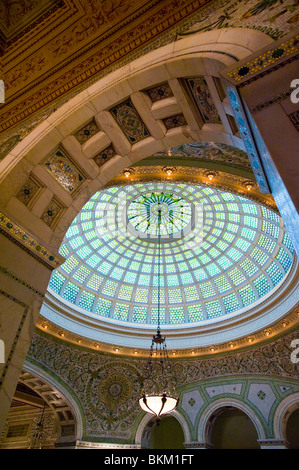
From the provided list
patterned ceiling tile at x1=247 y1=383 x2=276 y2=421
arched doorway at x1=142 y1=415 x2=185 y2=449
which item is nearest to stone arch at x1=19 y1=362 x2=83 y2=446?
arched doorway at x1=142 y1=415 x2=185 y2=449

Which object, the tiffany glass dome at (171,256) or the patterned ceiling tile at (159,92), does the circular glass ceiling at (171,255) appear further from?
the patterned ceiling tile at (159,92)

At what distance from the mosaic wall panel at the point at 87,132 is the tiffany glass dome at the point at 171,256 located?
8030mm

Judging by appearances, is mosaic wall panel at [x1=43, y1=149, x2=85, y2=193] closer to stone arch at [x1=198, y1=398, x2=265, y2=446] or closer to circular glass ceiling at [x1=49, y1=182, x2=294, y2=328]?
circular glass ceiling at [x1=49, y1=182, x2=294, y2=328]

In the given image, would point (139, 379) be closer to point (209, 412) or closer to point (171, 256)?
point (209, 412)

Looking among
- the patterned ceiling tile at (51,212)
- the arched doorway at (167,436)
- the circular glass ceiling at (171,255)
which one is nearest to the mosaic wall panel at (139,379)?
the circular glass ceiling at (171,255)

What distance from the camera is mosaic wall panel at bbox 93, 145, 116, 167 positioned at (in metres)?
5.20

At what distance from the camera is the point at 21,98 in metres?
5.34

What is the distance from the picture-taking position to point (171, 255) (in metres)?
16.7

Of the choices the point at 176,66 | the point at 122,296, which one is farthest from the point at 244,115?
the point at 122,296

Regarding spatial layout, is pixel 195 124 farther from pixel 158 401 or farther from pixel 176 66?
pixel 158 401

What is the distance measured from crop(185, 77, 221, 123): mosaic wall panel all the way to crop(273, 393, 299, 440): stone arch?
12045 millimetres

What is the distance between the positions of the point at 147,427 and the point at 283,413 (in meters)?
6.38

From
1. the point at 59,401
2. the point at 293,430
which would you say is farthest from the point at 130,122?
the point at 293,430

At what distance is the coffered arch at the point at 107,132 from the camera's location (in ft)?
13.5
